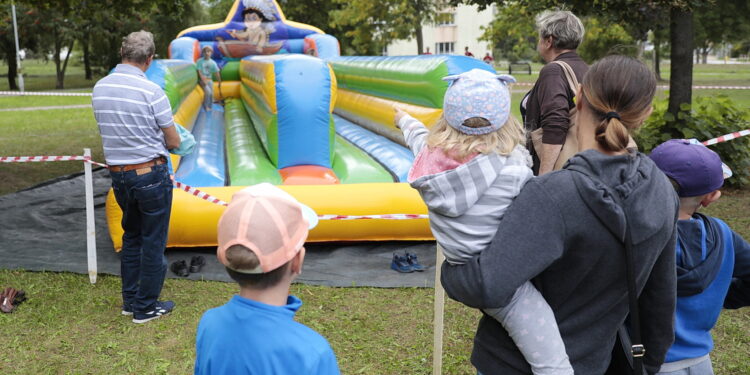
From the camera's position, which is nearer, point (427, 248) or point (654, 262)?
point (654, 262)

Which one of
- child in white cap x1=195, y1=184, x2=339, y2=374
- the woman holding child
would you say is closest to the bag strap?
the woman holding child

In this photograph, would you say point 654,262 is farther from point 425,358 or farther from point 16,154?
point 16,154

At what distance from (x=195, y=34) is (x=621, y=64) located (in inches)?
455

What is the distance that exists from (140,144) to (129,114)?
180 mm

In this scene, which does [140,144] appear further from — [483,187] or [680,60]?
[680,60]

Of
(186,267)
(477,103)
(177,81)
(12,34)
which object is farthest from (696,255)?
(12,34)

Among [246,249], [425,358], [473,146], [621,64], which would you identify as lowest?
[425,358]

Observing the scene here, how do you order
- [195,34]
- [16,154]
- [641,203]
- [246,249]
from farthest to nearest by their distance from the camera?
1. [195,34]
2. [16,154]
3. [641,203]
4. [246,249]

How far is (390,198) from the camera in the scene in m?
5.21

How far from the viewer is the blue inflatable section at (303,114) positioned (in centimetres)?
579

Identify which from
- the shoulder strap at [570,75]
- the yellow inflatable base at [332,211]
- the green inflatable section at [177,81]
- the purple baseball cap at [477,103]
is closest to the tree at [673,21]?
the yellow inflatable base at [332,211]

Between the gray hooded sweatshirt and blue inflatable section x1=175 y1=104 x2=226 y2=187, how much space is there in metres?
4.20

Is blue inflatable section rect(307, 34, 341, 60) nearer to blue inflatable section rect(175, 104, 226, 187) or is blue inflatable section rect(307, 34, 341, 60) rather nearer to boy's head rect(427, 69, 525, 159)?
blue inflatable section rect(175, 104, 226, 187)

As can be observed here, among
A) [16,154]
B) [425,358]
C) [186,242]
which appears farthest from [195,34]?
[425,358]
